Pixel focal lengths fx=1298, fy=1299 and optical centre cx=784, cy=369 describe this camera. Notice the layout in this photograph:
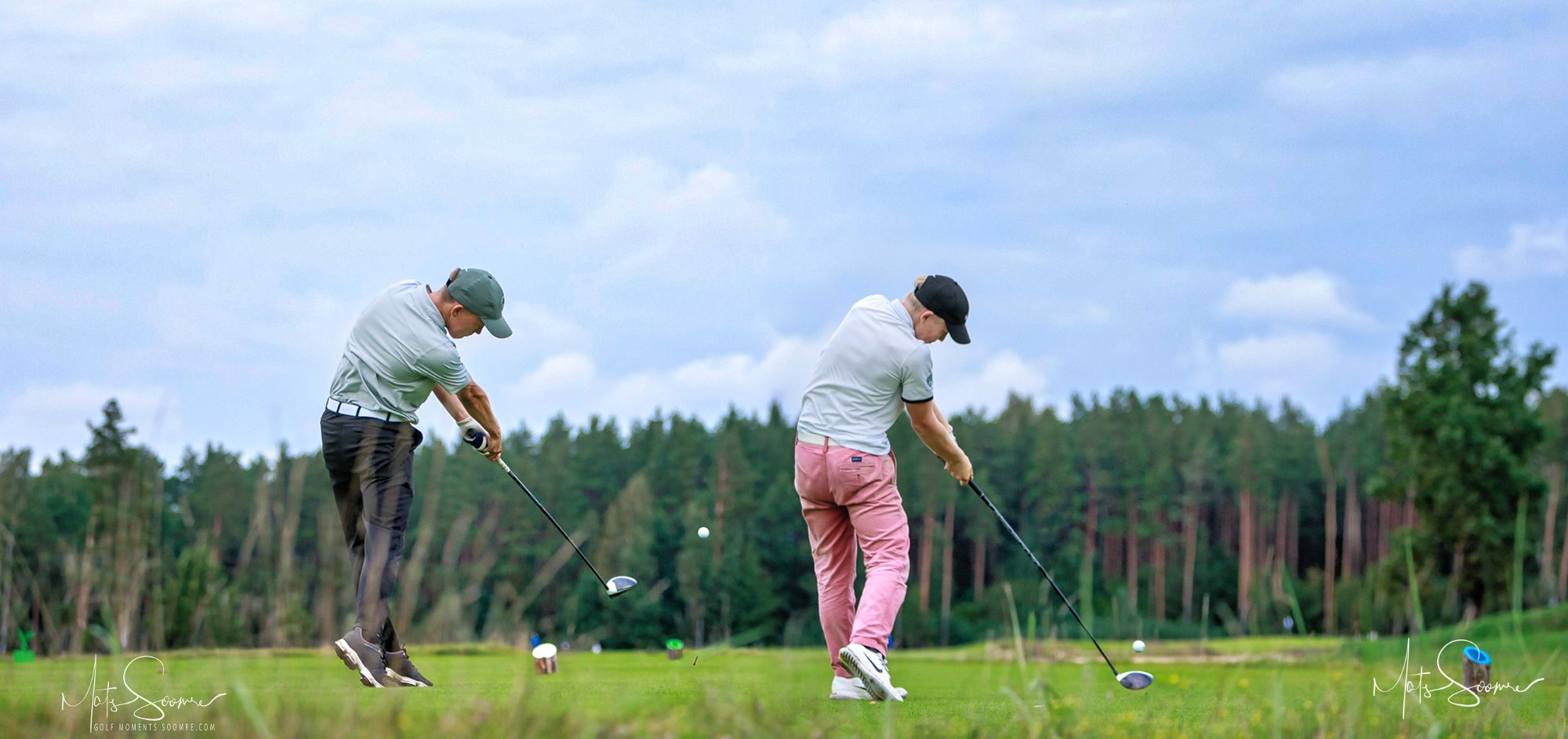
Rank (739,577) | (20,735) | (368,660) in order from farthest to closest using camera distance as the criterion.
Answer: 1. (739,577)
2. (368,660)
3. (20,735)

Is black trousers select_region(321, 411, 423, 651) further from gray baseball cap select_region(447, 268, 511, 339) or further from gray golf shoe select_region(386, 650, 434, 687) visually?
gray baseball cap select_region(447, 268, 511, 339)

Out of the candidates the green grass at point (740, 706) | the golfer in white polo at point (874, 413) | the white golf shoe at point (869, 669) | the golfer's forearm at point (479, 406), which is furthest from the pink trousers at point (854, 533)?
the golfer's forearm at point (479, 406)

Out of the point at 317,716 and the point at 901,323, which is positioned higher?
the point at 901,323

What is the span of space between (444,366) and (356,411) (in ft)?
1.40

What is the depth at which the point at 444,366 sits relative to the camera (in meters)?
5.53

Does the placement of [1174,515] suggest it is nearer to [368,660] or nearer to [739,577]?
[739,577]

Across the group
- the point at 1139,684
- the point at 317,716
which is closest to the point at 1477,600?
the point at 1139,684

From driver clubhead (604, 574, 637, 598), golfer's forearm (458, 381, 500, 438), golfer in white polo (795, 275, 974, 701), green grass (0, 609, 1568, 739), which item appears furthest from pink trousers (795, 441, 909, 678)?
golfer's forearm (458, 381, 500, 438)

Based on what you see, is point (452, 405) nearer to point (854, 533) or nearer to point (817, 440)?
point (817, 440)

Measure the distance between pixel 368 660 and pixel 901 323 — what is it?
2610 mm

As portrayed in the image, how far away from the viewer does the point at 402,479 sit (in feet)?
18.6

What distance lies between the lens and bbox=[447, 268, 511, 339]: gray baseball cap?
5.67 meters

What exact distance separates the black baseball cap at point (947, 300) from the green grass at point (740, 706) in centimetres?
149

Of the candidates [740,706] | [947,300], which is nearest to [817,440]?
[947,300]
